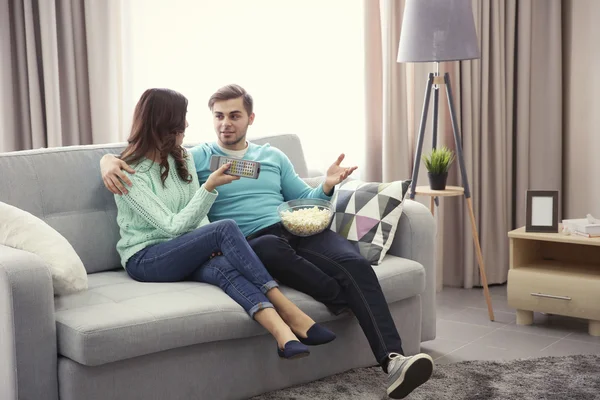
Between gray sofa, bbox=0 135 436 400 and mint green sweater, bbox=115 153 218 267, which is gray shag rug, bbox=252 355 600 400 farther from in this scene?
→ mint green sweater, bbox=115 153 218 267

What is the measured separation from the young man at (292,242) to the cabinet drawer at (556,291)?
988mm

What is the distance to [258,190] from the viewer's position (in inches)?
121

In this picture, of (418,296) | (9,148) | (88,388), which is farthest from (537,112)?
(88,388)

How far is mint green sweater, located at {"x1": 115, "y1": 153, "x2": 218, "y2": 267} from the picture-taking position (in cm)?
269

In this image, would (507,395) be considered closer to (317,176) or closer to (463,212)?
(317,176)

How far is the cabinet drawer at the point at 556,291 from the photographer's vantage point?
10.9ft

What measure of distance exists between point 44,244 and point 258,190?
2.99ft

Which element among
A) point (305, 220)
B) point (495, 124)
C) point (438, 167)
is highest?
point (495, 124)

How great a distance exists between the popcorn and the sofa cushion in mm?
270

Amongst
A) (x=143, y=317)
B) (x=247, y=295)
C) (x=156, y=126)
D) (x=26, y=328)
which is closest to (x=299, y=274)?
(x=247, y=295)

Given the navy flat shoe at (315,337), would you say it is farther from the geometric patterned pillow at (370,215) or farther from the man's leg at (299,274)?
the geometric patterned pillow at (370,215)

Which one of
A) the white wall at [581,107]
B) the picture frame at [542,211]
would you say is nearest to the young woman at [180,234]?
the picture frame at [542,211]

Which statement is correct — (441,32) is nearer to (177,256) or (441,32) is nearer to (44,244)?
(177,256)

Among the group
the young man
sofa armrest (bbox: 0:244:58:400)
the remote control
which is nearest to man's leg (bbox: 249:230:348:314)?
the young man
